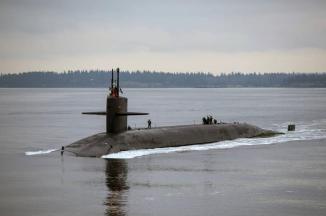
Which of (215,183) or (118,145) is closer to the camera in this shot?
(215,183)

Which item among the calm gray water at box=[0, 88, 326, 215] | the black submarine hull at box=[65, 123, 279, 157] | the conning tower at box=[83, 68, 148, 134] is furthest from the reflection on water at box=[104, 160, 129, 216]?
the conning tower at box=[83, 68, 148, 134]

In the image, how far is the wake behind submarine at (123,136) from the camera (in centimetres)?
4125

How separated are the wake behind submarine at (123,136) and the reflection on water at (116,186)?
2902 mm

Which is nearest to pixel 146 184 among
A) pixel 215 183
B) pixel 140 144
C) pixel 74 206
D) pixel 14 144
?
pixel 215 183

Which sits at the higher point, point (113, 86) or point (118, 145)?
point (113, 86)

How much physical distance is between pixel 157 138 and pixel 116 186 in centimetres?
1409

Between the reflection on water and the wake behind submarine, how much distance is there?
2.90 m

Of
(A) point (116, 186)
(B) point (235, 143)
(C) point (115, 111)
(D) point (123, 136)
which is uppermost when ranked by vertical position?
(C) point (115, 111)

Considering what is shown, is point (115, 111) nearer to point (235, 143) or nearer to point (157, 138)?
point (157, 138)

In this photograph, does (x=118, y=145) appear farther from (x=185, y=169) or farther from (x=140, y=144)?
(x=185, y=169)

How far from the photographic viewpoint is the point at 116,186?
31.5 m

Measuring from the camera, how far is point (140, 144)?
4319 cm

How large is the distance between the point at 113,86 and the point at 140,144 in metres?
4.36

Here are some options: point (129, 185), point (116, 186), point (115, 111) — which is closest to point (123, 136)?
point (115, 111)
